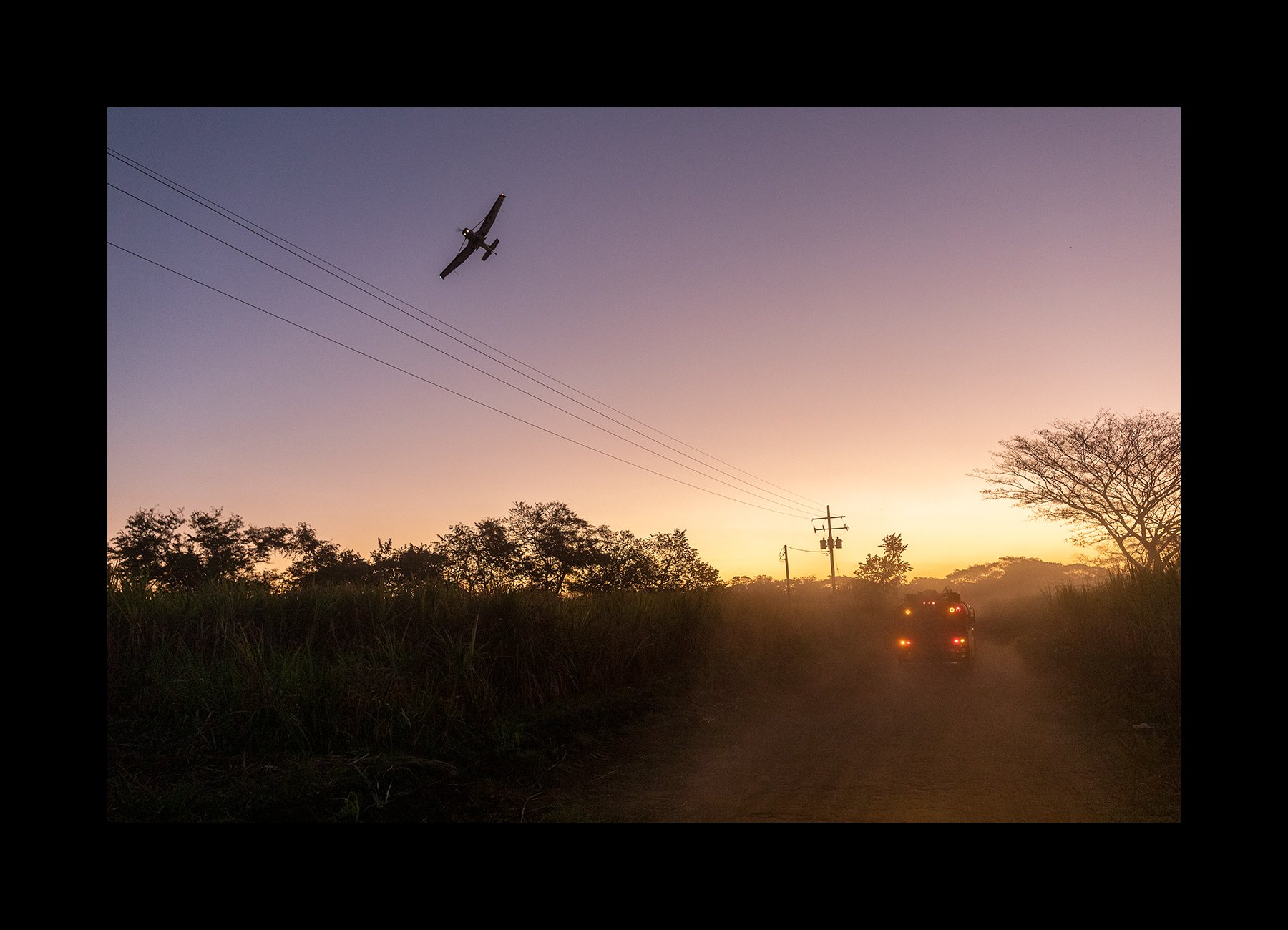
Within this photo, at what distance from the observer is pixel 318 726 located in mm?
8031

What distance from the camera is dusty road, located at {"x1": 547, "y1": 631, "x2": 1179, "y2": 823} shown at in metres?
6.55

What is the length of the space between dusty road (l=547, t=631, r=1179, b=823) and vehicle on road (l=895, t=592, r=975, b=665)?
401 centimetres

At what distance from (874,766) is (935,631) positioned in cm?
1161

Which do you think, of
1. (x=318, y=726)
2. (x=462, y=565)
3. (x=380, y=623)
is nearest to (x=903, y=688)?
(x=380, y=623)

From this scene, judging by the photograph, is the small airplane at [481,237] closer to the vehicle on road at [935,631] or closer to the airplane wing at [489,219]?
the airplane wing at [489,219]

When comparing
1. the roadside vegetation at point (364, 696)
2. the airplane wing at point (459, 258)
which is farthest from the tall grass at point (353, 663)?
the airplane wing at point (459, 258)

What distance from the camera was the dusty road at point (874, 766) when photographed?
6551 millimetres

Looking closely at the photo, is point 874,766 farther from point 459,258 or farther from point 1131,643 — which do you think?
point 459,258

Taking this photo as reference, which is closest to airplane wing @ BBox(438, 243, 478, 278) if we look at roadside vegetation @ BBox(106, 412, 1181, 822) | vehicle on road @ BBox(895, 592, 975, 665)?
roadside vegetation @ BBox(106, 412, 1181, 822)

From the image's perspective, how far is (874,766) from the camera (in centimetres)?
834

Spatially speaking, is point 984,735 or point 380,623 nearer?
point 984,735
